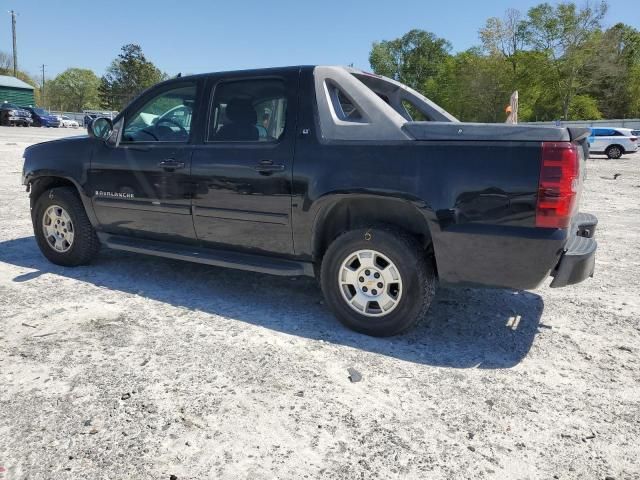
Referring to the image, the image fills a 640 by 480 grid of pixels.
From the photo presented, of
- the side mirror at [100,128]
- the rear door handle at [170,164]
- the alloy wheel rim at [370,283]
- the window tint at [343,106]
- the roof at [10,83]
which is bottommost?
the alloy wheel rim at [370,283]

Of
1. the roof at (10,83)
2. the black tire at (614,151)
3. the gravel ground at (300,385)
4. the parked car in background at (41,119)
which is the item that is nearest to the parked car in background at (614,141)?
the black tire at (614,151)

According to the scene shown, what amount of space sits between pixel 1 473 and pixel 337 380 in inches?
66.6

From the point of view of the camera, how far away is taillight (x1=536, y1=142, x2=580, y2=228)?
289cm

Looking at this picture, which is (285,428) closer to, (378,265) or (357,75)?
(378,265)

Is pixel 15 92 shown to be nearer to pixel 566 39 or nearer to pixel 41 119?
pixel 41 119

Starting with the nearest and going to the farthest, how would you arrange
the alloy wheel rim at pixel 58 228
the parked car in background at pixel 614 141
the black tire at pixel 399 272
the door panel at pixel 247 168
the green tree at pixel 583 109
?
the black tire at pixel 399 272 < the door panel at pixel 247 168 < the alloy wheel rim at pixel 58 228 < the parked car in background at pixel 614 141 < the green tree at pixel 583 109

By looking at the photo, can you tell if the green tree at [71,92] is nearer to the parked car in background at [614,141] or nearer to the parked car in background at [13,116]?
the parked car in background at [13,116]

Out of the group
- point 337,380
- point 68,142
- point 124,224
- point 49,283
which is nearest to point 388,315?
point 337,380

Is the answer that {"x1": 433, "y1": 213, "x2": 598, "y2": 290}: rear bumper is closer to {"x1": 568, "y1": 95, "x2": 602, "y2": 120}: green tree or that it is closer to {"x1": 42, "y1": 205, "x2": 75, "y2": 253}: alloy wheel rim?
{"x1": 42, "y1": 205, "x2": 75, "y2": 253}: alloy wheel rim

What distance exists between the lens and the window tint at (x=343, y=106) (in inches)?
144

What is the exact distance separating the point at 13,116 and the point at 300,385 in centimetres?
4568

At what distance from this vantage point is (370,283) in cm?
357

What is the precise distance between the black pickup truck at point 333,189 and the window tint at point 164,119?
13 mm

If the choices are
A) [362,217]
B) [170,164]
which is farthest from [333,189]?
[170,164]
